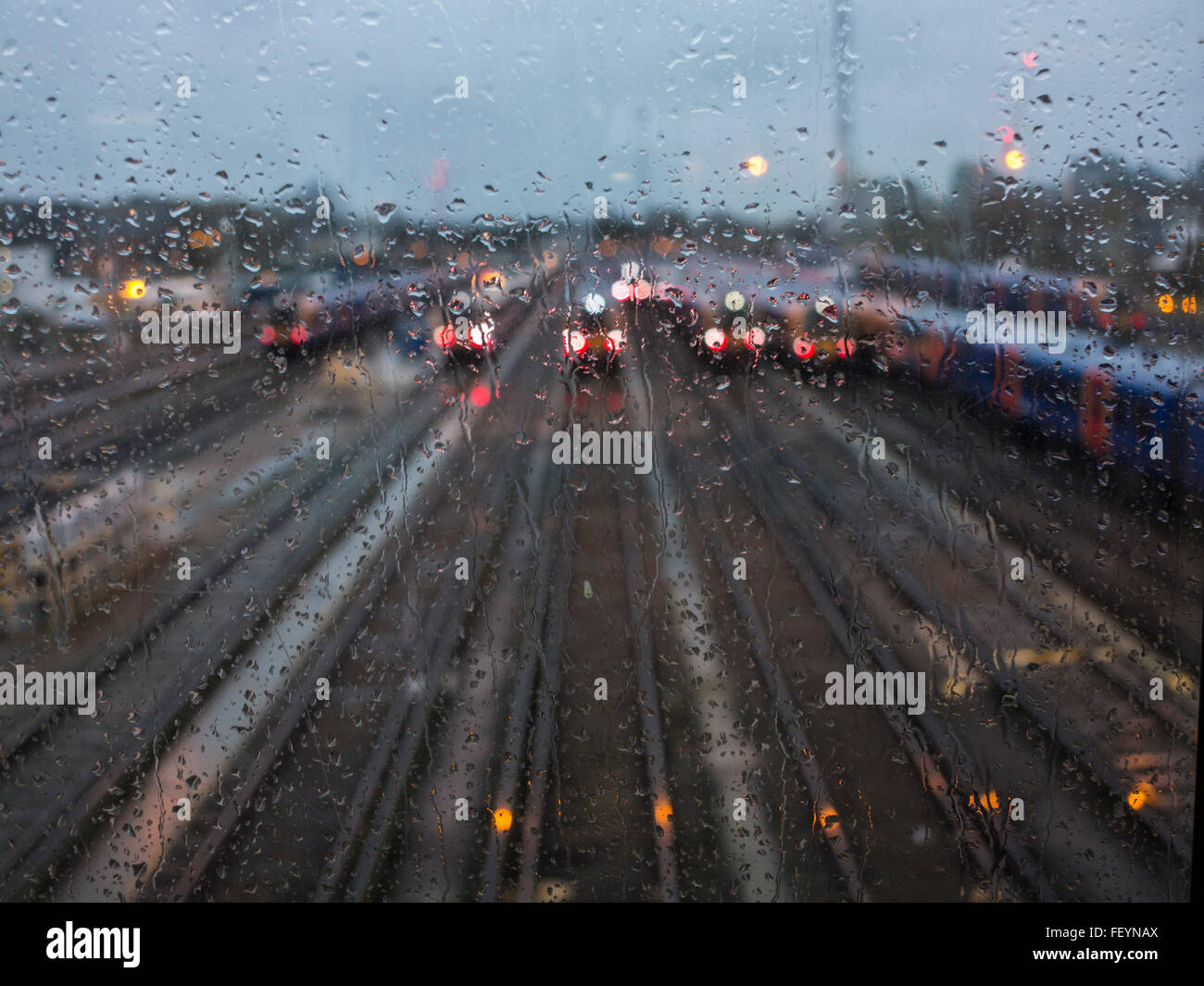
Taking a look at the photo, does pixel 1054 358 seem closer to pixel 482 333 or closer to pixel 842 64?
pixel 842 64

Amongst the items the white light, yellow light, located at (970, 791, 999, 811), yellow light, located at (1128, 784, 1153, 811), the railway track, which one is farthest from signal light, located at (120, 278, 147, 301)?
yellow light, located at (1128, 784, 1153, 811)

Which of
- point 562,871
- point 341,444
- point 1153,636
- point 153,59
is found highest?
point 153,59

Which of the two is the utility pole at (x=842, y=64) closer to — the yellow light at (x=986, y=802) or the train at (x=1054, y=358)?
the train at (x=1054, y=358)

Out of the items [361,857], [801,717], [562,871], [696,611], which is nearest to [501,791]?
[562,871]

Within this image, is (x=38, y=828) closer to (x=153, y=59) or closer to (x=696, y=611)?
(x=696, y=611)

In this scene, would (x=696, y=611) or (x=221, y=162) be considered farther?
(x=696, y=611)

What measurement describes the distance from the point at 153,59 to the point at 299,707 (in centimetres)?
161

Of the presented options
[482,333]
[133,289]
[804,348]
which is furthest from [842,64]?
[133,289]

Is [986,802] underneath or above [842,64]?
underneath

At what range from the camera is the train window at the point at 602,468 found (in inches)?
68.0

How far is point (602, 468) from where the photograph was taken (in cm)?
183

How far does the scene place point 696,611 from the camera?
1854 mm

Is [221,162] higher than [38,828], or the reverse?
[221,162]

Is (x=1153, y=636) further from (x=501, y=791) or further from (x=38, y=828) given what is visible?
(x=38, y=828)
